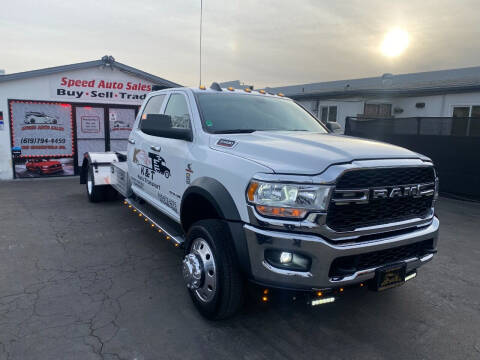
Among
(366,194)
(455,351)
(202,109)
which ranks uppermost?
(202,109)

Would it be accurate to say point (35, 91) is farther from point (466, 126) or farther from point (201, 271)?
point (466, 126)

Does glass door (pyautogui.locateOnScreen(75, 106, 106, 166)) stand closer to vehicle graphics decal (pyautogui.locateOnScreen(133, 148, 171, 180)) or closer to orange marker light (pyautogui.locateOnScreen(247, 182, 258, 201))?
vehicle graphics decal (pyautogui.locateOnScreen(133, 148, 171, 180))

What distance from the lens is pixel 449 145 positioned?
371 inches

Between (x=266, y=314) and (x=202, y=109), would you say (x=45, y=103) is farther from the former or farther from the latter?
(x=266, y=314)

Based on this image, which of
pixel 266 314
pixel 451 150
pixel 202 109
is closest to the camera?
pixel 266 314

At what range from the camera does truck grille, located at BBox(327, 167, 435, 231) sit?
2558 millimetres

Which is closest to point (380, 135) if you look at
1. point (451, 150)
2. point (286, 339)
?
point (451, 150)

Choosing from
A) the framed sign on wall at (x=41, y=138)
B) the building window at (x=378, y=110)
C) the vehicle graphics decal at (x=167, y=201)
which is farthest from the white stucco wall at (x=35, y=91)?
the building window at (x=378, y=110)

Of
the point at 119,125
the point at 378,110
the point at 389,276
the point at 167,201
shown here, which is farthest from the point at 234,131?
the point at 378,110

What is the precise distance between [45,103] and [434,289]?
11.4 meters

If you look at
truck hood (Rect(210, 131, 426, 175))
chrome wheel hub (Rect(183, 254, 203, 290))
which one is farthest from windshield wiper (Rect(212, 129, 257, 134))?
chrome wheel hub (Rect(183, 254, 203, 290))

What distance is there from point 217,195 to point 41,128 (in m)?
10.1

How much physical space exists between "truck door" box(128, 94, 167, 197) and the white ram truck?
1.08 metres

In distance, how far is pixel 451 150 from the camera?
9398mm
